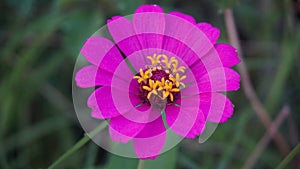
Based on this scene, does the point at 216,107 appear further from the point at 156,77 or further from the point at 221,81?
the point at 156,77

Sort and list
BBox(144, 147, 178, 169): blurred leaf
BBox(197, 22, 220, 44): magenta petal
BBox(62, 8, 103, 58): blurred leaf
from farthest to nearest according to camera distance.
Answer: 1. BBox(62, 8, 103, 58): blurred leaf
2. BBox(144, 147, 178, 169): blurred leaf
3. BBox(197, 22, 220, 44): magenta petal

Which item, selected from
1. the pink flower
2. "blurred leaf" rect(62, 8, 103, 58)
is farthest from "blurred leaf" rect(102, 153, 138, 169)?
"blurred leaf" rect(62, 8, 103, 58)

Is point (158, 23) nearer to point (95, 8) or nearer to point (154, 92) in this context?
point (154, 92)

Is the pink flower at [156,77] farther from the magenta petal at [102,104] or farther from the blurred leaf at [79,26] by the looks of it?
the blurred leaf at [79,26]

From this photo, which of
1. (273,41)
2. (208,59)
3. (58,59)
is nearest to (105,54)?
(208,59)

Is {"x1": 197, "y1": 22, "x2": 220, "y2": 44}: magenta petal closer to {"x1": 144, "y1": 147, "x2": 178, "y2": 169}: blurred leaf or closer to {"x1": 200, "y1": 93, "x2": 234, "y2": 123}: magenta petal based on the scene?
{"x1": 200, "y1": 93, "x2": 234, "y2": 123}: magenta petal

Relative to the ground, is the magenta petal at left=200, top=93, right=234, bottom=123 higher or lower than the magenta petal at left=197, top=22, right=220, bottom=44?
lower
